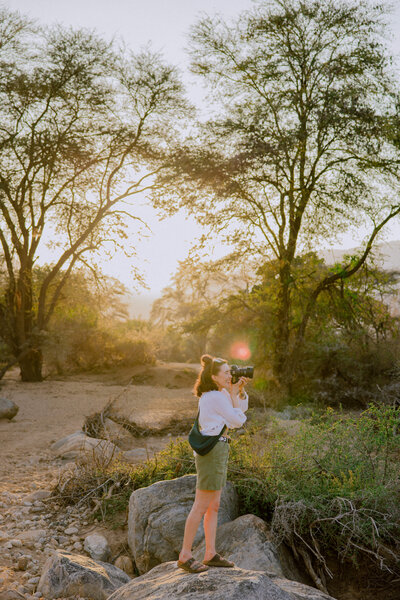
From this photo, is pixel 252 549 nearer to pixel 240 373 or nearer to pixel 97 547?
pixel 240 373

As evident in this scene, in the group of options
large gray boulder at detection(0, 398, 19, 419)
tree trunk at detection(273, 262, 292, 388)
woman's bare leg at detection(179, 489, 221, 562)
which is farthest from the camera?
tree trunk at detection(273, 262, 292, 388)

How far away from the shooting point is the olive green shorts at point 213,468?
3750 mm

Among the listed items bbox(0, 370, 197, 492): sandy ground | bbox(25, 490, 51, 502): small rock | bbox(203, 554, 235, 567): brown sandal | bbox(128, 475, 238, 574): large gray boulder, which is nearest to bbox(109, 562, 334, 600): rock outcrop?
bbox(203, 554, 235, 567): brown sandal

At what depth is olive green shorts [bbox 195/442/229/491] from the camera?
3750mm

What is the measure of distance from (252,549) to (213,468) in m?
0.89

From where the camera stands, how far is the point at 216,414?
12.6ft

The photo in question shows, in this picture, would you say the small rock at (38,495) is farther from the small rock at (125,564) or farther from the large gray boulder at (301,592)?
the large gray boulder at (301,592)

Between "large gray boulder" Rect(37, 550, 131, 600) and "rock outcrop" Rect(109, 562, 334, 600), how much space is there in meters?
0.95

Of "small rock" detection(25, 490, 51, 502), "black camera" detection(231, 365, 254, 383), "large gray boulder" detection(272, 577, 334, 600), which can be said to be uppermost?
"black camera" detection(231, 365, 254, 383)

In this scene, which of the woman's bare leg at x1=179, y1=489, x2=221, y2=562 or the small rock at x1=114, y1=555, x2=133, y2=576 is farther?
the small rock at x1=114, y1=555, x2=133, y2=576

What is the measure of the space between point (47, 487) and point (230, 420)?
13.2 feet

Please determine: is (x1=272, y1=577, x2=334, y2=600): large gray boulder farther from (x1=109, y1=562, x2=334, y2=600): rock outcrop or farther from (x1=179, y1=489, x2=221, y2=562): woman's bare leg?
(x1=179, y1=489, x2=221, y2=562): woman's bare leg

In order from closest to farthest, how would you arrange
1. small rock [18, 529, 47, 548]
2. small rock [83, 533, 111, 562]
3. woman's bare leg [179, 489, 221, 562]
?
woman's bare leg [179, 489, 221, 562] → small rock [83, 533, 111, 562] → small rock [18, 529, 47, 548]

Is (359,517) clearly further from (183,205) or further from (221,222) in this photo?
(183,205)
